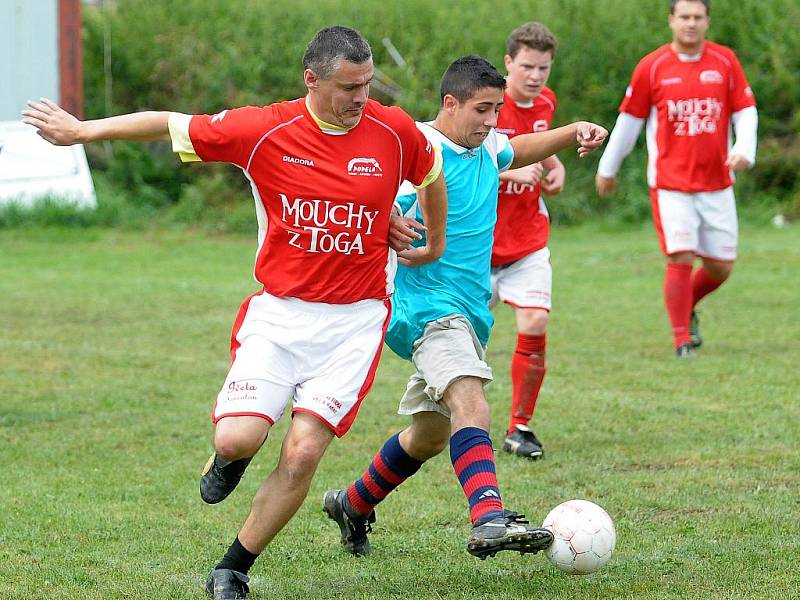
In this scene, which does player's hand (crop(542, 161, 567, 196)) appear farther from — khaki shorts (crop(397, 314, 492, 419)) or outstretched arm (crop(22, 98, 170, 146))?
outstretched arm (crop(22, 98, 170, 146))

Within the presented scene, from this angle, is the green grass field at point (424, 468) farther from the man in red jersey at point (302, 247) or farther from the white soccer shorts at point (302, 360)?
the white soccer shorts at point (302, 360)

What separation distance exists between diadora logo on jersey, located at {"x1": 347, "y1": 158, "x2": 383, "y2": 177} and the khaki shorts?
2.35 feet

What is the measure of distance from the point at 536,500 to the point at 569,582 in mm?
1142

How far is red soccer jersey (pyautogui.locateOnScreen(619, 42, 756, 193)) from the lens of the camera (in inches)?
364

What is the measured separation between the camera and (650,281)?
512 inches

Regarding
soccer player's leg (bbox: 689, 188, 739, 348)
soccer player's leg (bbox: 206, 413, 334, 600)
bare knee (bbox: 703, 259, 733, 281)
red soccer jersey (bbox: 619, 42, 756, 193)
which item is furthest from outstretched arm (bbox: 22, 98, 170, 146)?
bare knee (bbox: 703, 259, 733, 281)

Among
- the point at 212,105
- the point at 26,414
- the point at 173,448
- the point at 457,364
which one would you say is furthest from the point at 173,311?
the point at 212,105

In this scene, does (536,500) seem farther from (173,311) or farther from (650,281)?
(650,281)

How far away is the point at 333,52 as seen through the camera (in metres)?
4.39

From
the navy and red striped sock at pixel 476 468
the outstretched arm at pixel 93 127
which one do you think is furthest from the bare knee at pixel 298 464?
the outstretched arm at pixel 93 127

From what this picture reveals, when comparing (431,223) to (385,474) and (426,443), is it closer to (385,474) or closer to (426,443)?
(426,443)

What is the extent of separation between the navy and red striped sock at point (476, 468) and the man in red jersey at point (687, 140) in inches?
Answer: 188

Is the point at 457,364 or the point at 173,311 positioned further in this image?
the point at 173,311

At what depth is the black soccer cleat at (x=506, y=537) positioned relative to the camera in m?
4.16
